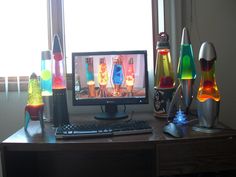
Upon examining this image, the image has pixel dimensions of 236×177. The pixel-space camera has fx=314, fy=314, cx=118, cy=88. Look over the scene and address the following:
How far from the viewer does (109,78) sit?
1873 millimetres

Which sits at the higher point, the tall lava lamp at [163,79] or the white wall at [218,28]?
the white wall at [218,28]

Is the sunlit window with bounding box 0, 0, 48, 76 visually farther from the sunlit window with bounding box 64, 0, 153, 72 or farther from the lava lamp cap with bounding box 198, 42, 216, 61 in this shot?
the lava lamp cap with bounding box 198, 42, 216, 61

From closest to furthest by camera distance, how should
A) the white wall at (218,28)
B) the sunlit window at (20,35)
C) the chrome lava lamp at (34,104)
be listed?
the chrome lava lamp at (34,104), the white wall at (218,28), the sunlit window at (20,35)

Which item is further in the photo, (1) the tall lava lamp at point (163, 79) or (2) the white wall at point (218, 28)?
(2) the white wall at point (218, 28)

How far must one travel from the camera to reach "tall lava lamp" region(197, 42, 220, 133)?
152 cm

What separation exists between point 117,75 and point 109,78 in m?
0.05

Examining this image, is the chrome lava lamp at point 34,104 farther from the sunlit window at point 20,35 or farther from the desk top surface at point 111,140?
the sunlit window at point 20,35

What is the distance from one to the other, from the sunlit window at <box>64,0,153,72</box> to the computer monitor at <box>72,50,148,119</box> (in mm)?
290

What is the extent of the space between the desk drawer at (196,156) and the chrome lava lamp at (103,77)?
60 cm

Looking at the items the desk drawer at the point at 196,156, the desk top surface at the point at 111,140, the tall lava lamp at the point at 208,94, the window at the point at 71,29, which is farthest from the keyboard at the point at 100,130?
the window at the point at 71,29

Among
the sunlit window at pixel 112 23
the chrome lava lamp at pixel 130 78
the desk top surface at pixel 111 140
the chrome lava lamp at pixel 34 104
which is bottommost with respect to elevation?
the desk top surface at pixel 111 140

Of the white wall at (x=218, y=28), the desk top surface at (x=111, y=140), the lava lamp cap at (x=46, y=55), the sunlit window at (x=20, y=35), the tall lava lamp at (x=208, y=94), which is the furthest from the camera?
the sunlit window at (x=20, y=35)

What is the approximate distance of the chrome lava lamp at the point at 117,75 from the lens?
1.87 metres

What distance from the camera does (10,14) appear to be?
2109 mm
